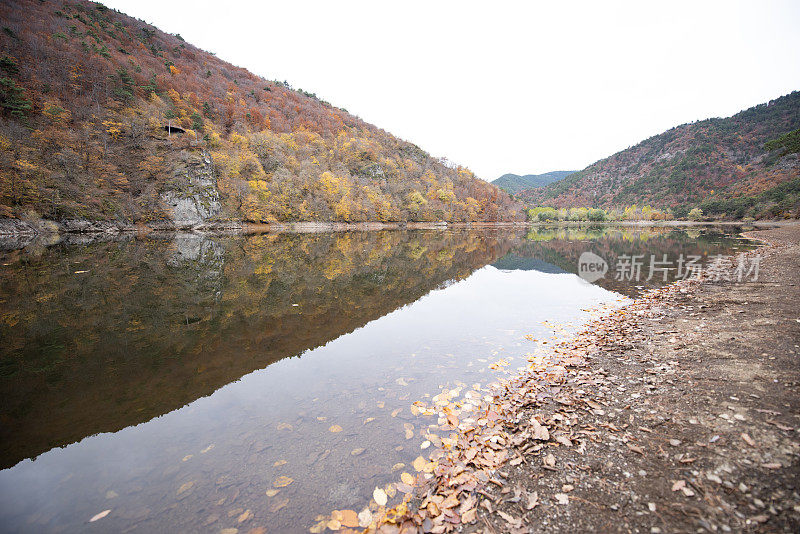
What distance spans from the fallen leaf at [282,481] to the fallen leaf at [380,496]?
1.02 m

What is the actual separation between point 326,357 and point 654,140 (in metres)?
253

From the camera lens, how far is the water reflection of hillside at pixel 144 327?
16.2 feet

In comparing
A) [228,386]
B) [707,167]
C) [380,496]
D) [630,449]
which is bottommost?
[228,386]

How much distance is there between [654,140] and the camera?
187625mm

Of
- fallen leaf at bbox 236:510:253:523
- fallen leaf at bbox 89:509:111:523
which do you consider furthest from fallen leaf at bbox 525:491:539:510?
fallen leaf at bbox 89:509:111:523

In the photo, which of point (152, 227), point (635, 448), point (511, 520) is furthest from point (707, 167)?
point (152, 227)

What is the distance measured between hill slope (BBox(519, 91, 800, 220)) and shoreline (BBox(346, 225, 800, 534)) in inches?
4395

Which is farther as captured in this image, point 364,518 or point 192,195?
point 192,195

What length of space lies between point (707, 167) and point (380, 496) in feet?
643

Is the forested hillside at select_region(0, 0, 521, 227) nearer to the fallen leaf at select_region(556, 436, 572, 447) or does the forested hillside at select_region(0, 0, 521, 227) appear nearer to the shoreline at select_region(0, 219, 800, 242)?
the shoreline at select_region(0, 219, 800, 242)

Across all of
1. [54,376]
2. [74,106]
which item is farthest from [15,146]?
[54,376]

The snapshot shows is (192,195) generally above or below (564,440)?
above

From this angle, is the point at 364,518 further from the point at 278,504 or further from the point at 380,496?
the point at 278,504

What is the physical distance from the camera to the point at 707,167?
13538 cm
